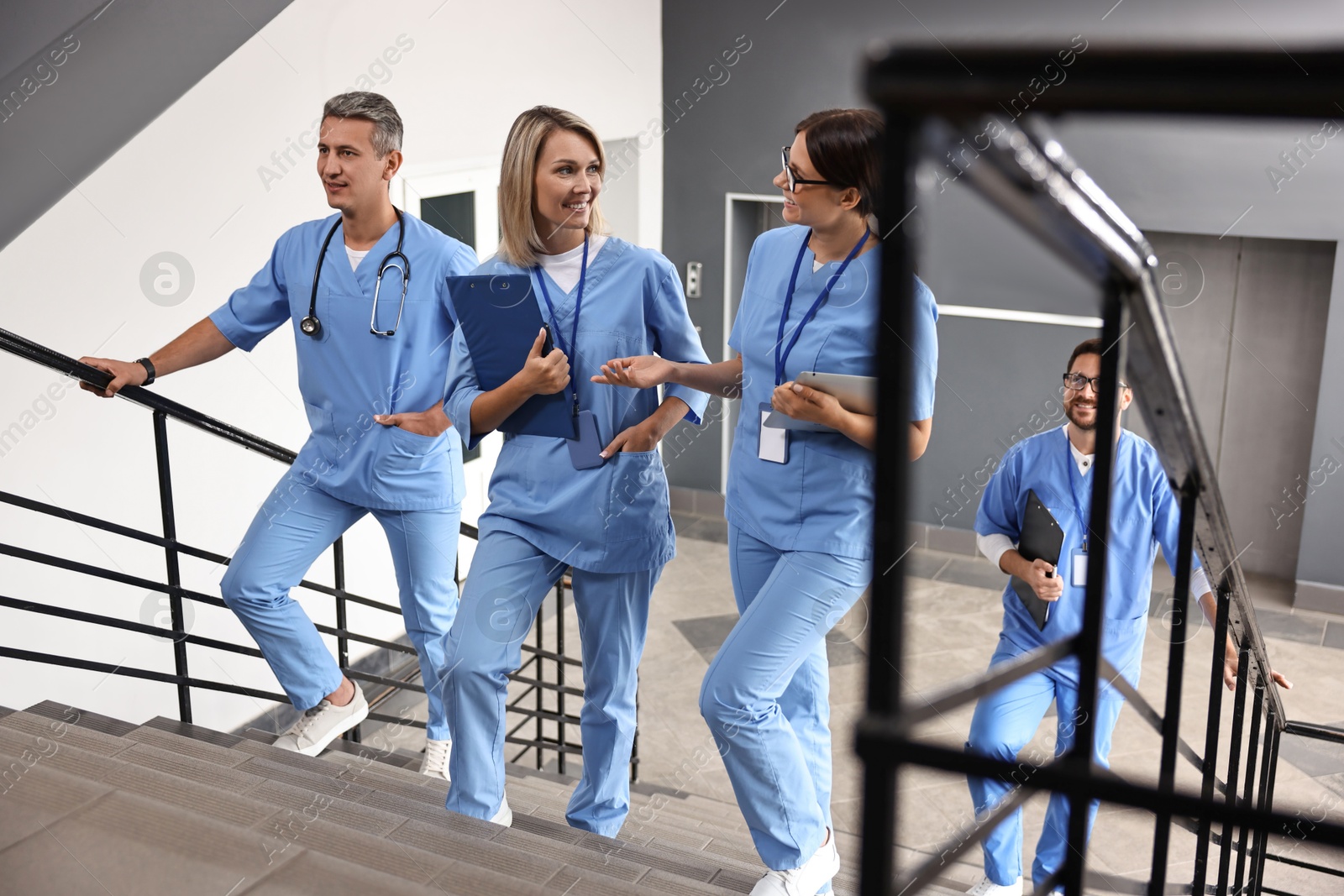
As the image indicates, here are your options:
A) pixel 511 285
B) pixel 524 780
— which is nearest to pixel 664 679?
pixel 524 780

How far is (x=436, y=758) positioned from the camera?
2764 millimetres

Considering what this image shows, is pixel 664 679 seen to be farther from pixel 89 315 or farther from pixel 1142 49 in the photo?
pixel 1142 49

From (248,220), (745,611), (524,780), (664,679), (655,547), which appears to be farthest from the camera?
(664,679)

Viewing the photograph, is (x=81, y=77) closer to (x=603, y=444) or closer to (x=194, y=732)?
(x=194, y=732)

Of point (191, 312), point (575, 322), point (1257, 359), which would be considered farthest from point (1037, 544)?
point (1257, 359)

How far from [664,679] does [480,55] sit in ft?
9.53

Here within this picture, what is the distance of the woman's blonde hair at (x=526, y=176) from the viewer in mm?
2117

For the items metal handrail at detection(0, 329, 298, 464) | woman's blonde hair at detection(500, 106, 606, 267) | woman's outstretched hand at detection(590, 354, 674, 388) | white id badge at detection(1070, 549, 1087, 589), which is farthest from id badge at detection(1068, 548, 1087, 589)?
metal handrail at detection(0, 329, 298, 464)

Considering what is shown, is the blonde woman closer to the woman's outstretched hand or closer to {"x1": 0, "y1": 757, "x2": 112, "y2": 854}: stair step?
the woman's outstretched hand

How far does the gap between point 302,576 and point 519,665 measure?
70cm

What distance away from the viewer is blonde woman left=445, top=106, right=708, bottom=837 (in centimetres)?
212

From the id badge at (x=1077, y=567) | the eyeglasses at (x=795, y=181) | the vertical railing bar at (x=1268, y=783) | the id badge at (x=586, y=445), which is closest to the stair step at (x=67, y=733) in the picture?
the id badge at (x=586, y=445)

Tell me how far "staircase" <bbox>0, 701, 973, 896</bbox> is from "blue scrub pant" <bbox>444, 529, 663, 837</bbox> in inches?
3.9

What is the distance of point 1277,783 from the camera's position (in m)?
4.25
